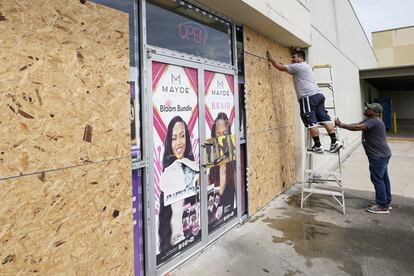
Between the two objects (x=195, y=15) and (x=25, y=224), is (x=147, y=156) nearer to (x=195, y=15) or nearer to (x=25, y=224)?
(x=25, y=224)

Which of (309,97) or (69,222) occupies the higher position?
(309,97)


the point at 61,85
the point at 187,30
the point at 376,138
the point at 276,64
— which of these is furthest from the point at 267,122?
the point at 61,85

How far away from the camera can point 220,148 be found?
4059 millimetres

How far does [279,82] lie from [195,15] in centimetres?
278

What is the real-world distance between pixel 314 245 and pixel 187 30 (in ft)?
10.2

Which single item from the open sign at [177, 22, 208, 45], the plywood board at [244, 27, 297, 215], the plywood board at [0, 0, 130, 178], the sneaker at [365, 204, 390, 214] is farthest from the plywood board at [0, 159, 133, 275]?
the sneaker at [365, 204, 390, 214]

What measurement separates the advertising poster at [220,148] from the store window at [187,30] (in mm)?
351

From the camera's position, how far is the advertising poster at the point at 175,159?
10.2ft

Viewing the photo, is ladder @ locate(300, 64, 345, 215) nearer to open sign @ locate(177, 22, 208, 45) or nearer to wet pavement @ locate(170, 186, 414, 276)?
wet pavement @ locate(170, 186, 414, 276)

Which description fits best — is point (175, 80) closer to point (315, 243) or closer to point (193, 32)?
point (193, 32)

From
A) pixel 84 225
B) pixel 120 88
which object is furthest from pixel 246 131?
pixel 84 225

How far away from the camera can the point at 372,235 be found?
4.13m

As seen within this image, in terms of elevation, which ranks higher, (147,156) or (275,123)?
(275,123)

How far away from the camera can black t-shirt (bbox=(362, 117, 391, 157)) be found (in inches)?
195
